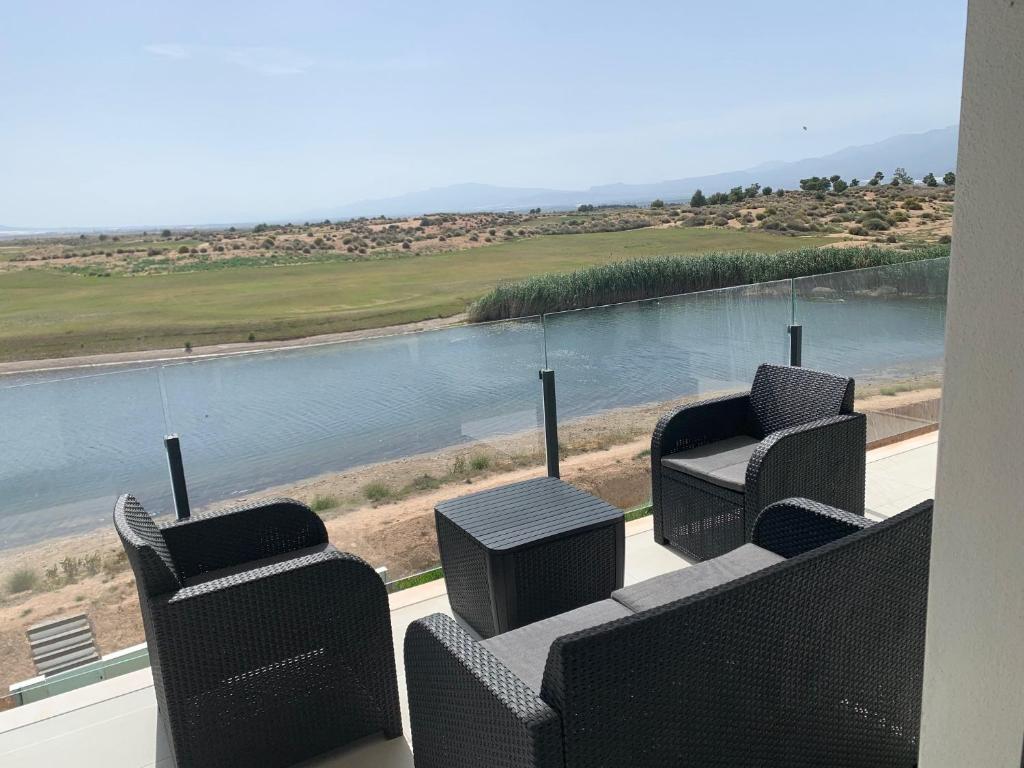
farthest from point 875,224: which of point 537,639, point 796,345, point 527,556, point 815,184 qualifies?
point 537,639

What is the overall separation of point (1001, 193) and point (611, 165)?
360 ft

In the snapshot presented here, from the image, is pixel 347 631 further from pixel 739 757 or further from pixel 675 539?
pixel 675 539

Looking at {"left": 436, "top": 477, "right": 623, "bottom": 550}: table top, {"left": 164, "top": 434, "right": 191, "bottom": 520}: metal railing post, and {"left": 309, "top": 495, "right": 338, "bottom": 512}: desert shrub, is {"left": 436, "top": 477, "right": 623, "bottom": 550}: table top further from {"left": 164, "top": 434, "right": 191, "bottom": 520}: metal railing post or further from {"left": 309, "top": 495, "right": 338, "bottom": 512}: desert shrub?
{"left": 164, "top": 434, "right": 191, "bottom": 520}: metal railing post

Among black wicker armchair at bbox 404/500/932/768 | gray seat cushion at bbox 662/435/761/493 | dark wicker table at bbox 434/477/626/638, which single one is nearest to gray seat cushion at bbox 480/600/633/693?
black wicker armchair at bbox 404/500/932/768

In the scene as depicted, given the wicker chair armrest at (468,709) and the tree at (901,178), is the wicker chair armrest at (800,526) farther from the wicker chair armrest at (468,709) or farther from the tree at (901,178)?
the tree at (901,178)

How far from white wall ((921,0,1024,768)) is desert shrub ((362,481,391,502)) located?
2.97 metres

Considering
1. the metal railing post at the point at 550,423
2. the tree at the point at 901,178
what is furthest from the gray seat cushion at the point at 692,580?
the tree at the point at 901,178

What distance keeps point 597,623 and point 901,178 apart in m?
50.3

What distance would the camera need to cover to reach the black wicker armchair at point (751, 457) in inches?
124

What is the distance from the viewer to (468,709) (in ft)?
5.61

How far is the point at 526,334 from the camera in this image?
13.5 ft

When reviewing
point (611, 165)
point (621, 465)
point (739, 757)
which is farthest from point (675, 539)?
point (611, 165)

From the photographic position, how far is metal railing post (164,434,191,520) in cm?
329

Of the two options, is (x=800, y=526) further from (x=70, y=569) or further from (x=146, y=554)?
(x=70, y=569)
